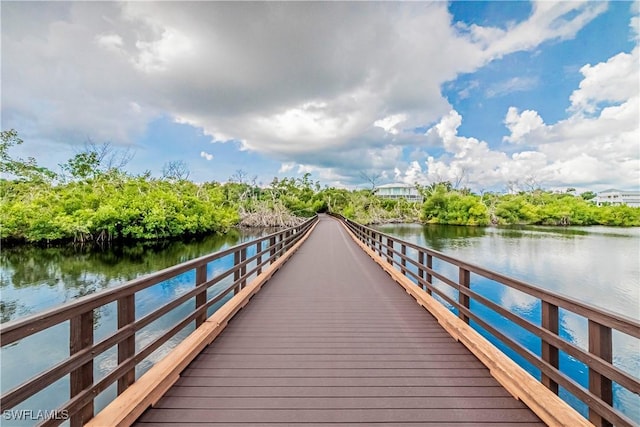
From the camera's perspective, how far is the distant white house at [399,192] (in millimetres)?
79438

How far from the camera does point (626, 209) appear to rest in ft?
164

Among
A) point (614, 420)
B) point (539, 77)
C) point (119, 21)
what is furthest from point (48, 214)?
point (539, 77)

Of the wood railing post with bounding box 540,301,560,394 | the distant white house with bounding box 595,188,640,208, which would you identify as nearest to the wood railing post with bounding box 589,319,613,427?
the wood railing post with bounding box 540,301,560,394

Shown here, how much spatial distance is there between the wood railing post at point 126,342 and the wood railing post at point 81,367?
285mm

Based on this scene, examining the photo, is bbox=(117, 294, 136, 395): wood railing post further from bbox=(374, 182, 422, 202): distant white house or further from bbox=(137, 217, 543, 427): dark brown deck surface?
bbox=(374, 182, 422, 202): distant white house

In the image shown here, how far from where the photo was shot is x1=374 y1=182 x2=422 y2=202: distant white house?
261 feet

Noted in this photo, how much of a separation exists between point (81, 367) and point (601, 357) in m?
2.89

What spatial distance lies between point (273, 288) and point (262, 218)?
31445mm

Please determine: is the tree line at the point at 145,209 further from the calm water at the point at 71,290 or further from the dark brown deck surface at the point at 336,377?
the dark brown deck surface at the point at 336,377

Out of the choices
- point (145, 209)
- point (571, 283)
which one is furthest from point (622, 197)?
point (145, 209)

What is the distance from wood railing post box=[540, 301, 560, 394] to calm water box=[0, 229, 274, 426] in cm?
628

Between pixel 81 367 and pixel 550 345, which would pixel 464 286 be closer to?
pixel 550 345

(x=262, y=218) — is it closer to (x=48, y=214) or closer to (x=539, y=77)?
(x=48, y=214)

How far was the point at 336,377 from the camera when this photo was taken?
2.45m
